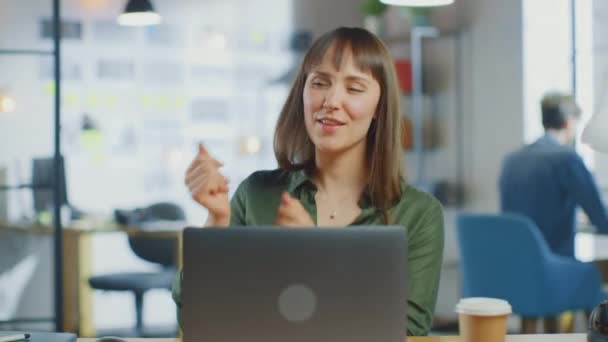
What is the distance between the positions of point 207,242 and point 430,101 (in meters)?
5.94

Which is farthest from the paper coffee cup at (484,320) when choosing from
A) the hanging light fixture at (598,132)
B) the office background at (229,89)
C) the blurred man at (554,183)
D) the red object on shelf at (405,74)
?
the red object on shelf at (405,74)

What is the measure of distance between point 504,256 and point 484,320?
114 inches

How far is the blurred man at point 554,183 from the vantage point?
4.87m

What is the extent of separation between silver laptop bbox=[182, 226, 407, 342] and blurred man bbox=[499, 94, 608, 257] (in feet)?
11.5

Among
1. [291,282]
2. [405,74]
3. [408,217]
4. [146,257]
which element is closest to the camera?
[291,282]

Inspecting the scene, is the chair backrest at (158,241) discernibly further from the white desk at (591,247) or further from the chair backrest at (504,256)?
the white desk at (591,247)

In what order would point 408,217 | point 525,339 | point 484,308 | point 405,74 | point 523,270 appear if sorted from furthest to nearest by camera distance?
1. point 405,74
2. point 523,270
3. point 408,217
4. point 525,339
5. point 484,308

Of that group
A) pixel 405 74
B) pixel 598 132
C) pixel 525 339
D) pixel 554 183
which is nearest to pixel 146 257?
pixel 405 74

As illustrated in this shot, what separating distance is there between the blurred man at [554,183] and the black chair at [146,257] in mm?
2120

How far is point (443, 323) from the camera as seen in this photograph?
6.84m

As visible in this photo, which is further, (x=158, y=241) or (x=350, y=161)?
Answer: (x=158, y=241)

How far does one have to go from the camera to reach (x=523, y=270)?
4.70 metres

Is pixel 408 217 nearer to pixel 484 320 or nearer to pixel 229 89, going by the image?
pixel 484 320

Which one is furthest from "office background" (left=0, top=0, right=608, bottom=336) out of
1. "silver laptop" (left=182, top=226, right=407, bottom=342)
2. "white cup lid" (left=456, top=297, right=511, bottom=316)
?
"silver laptop" (left=182, top=226, right=407, bottom=342)
